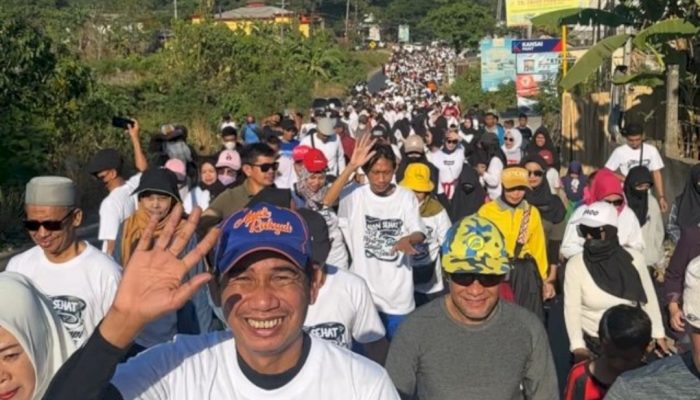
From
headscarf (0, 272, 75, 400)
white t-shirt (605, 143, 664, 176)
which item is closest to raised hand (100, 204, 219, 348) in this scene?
headscarf (0, 272, 75, 400)

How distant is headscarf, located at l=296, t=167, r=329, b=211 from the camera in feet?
25.7

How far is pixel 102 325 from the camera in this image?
2346 millimetres

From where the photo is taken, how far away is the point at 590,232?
259 inches

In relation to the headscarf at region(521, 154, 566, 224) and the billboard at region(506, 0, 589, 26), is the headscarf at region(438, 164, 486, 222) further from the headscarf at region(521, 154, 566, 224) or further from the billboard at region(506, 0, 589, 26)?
the billboard at region(506, 0, 589, 26)

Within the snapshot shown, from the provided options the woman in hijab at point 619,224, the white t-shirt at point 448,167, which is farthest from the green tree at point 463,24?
the woman in hijab at point 619,224

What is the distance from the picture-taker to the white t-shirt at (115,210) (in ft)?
25.5

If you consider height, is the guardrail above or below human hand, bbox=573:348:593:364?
below

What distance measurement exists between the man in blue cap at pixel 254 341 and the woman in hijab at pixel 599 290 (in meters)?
3.67

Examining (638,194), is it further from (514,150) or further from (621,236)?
(514,150)

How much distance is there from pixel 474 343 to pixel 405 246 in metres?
2.54

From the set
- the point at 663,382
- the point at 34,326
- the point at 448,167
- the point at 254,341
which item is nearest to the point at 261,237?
the point at 254,341

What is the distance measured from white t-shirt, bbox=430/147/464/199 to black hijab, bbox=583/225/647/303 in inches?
281

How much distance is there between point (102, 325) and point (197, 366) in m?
0.35

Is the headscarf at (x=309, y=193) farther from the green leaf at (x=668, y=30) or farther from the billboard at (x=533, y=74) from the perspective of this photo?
the billboard at (x=533, y=74)
